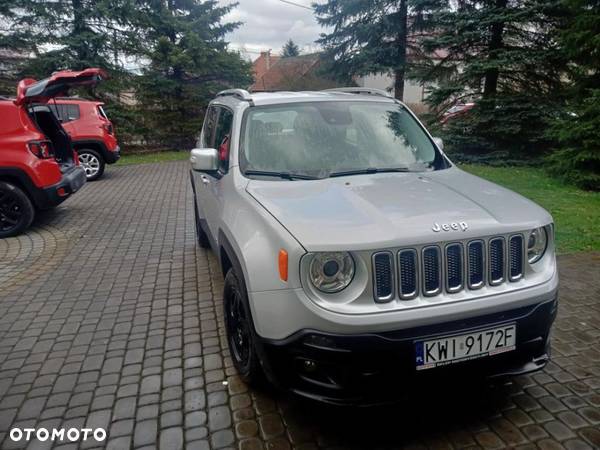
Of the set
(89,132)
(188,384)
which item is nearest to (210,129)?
(188,384)

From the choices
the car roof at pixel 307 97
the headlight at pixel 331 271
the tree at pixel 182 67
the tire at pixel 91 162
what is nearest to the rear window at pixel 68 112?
the tire at pixel 91 162

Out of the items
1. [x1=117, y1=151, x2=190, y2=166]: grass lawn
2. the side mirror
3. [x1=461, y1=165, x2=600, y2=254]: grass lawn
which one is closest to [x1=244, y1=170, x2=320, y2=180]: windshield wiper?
the side mirror

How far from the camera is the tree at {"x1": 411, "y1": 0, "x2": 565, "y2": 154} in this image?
477 inches

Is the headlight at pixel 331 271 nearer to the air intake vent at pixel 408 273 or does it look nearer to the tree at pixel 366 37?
the air intake vent at pixel 408 273

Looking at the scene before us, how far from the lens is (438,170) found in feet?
11.9

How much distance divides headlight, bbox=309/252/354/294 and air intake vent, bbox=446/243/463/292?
530mm

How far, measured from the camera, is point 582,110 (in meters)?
9.59

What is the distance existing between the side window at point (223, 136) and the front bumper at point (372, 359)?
5.92 feet

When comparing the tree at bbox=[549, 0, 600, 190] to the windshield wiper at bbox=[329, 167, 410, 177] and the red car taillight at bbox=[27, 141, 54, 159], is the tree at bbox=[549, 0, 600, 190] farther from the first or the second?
the red car taillight at bbox=[27, 141, 54, 159]

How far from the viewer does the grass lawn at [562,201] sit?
6.16 metres

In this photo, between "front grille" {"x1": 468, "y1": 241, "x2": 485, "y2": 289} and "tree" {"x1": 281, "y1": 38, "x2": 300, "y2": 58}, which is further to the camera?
"tree" {"x1": 281, "y1": 38, "x2": 300, "y2": 58}

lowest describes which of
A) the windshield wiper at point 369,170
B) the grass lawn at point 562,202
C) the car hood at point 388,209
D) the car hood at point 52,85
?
the grass lawn at point 562,202

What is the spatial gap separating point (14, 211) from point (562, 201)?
9.35 meters

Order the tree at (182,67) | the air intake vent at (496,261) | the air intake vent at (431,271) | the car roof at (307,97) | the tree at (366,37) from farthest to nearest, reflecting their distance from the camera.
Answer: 1. the tree at (366,37)
2. the tree at (182,67)
3. the car roof at (307,97)
4. the air intake vent at (496,261)
5. the air intake vent at (431,271)
